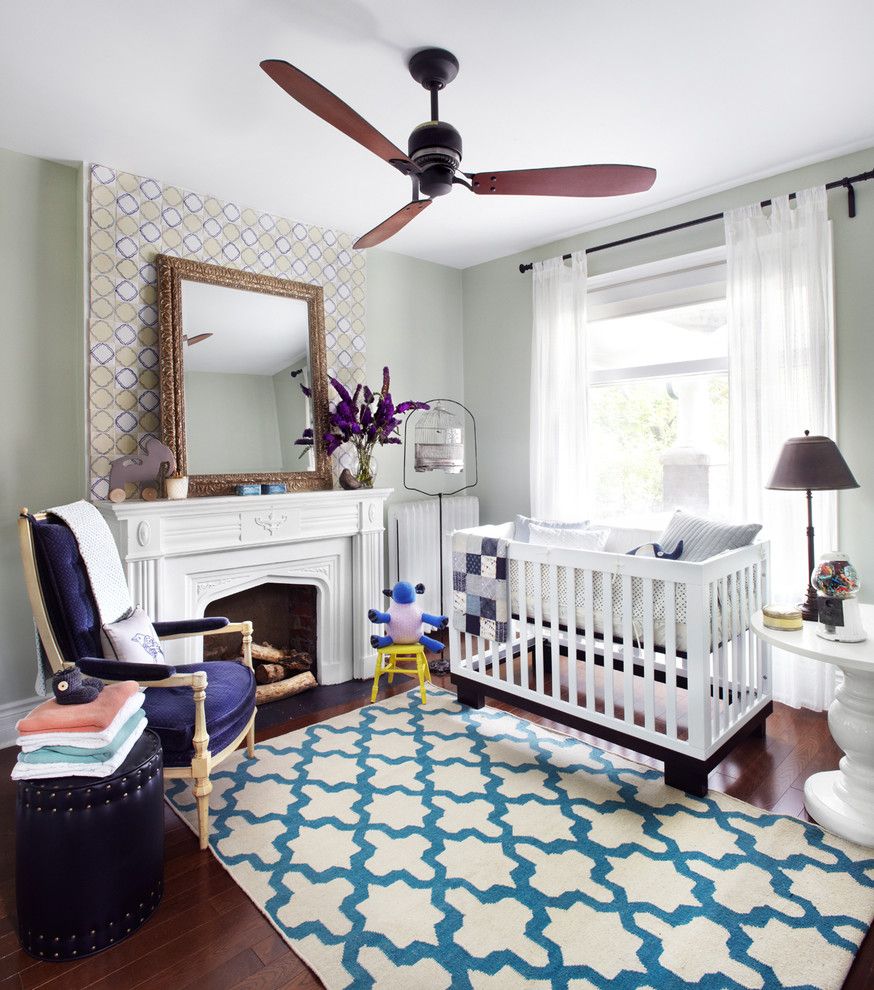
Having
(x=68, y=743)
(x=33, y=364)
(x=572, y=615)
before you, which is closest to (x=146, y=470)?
(x=33, y=364)

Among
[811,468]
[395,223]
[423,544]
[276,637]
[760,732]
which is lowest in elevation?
[760,732]

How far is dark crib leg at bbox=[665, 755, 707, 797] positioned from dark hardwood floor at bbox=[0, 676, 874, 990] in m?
0.12

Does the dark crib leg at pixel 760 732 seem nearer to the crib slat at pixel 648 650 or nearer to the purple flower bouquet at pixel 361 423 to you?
the crib slat at pixel 648 650

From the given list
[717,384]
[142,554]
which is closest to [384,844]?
[142,554]

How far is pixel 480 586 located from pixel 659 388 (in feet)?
5.47

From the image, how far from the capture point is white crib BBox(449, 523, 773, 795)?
87.2 inches

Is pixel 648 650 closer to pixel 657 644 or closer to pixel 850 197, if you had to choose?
pixel 657 644

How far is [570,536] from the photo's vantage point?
3.07 metres

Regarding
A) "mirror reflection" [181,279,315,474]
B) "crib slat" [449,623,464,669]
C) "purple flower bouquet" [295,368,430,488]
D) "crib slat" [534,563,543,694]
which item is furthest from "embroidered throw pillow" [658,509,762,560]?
"mirror reflection" [181,279,315,474]

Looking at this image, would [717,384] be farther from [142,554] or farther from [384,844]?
[142,554]

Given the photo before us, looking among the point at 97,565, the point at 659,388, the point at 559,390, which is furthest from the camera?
the point at 559,390

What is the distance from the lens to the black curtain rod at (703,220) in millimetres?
2736

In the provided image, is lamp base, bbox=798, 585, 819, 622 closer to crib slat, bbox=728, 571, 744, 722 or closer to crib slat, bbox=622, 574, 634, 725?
crib slat, bbox=728, 571, 744, 722

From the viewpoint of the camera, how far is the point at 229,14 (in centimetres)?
185
